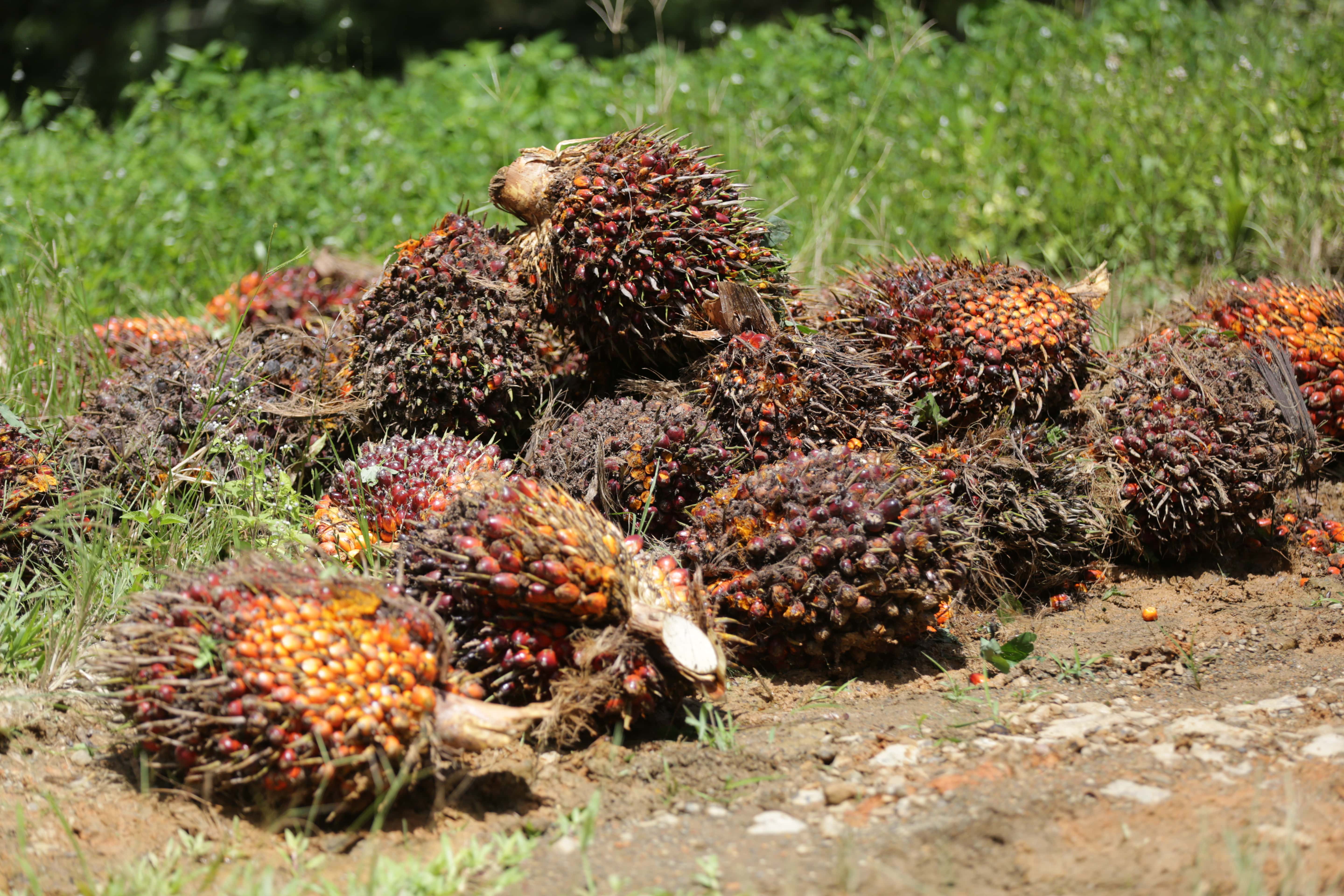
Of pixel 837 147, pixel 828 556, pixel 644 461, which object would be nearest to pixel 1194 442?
pixel 828 556

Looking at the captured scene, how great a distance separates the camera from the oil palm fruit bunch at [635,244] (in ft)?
9.46

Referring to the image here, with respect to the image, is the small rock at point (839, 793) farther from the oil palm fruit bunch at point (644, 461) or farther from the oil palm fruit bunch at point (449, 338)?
the oil palm fruit bunch at point (449, 338)

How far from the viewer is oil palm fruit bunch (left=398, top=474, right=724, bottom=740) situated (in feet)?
7.05

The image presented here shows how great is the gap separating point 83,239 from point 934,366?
432 centimetres

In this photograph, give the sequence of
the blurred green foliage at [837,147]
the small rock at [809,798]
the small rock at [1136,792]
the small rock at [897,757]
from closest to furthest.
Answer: the small rock at [1136,792] → the small rock at [809,798] → the small rock at [897,757] → the blurred green foliage at [837,147]

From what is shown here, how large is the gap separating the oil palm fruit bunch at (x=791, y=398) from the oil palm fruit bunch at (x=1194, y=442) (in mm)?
687

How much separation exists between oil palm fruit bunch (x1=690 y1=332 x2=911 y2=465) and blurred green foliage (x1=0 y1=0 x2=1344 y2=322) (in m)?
1.44

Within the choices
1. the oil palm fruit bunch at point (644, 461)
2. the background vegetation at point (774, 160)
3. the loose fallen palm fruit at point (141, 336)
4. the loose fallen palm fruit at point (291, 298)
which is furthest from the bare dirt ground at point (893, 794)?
the loose fallen palm fruit at point (291, 298)

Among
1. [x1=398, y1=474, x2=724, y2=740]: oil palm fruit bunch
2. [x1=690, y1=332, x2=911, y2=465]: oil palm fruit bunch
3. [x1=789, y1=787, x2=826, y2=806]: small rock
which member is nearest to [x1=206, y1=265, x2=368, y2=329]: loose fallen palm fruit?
[x1=690, y1=332, x2=911, y2=465]: oil palm fruit bunch

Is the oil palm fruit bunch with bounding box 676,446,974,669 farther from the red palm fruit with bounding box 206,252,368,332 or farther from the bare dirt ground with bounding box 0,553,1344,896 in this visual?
the red palm fruit with bounding box 206,252,368,332

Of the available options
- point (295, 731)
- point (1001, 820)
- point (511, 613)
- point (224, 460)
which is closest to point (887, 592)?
point (1001, 820)

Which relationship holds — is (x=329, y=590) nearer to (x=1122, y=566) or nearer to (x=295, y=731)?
(x=295, y=731)

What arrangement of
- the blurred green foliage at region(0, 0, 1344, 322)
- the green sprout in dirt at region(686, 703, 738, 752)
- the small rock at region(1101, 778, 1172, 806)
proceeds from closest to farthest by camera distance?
the small rock at region(1101, 778, 1172, 806), the green sprout in dirt at region(686, 703, 738, 752), the blurred green foliage at region(0, 0, 1344, 322)

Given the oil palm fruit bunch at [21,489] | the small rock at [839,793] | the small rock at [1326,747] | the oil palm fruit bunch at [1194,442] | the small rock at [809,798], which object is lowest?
the oil palm fruit bunch at [21,489]
